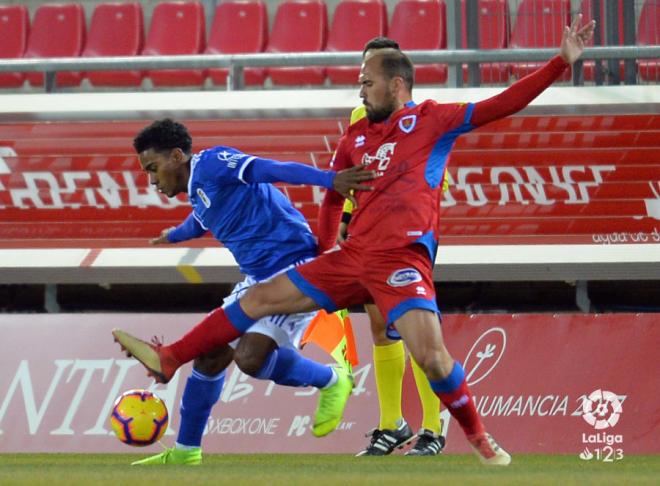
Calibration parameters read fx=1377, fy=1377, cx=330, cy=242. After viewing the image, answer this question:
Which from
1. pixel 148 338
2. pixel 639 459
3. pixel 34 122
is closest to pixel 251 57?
pixel 34 122

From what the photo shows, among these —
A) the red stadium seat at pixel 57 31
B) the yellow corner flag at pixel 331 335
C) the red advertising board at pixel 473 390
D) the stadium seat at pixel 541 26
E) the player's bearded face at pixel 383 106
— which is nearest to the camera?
the player's bearded face at pixel 383 106

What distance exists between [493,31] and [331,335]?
5.07 meters

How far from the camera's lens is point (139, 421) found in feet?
24.2

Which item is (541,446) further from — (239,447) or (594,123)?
(594,123)

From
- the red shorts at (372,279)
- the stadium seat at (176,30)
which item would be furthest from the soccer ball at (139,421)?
the stadium seat at (176,30)

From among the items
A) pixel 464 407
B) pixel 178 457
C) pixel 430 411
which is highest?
pixel 464 407

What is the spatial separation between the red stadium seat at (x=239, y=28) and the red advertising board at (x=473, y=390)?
476 centimetres

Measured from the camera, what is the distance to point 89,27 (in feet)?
50.9

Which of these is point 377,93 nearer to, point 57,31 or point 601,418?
point 601,418

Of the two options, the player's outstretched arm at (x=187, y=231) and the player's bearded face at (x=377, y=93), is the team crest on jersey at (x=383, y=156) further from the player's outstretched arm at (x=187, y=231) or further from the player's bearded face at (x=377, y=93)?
the player's outstretched arm at (x=187, y=231)

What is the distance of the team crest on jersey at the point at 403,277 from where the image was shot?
6.52 meters

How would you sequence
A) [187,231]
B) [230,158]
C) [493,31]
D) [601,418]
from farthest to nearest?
[493,31], [601,418], [187,231], [230,158]

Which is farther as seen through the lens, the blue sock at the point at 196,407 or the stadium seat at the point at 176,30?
the stadium seat at the point at 176,30

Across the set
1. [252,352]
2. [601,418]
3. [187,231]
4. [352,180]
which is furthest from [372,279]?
[601,418]
